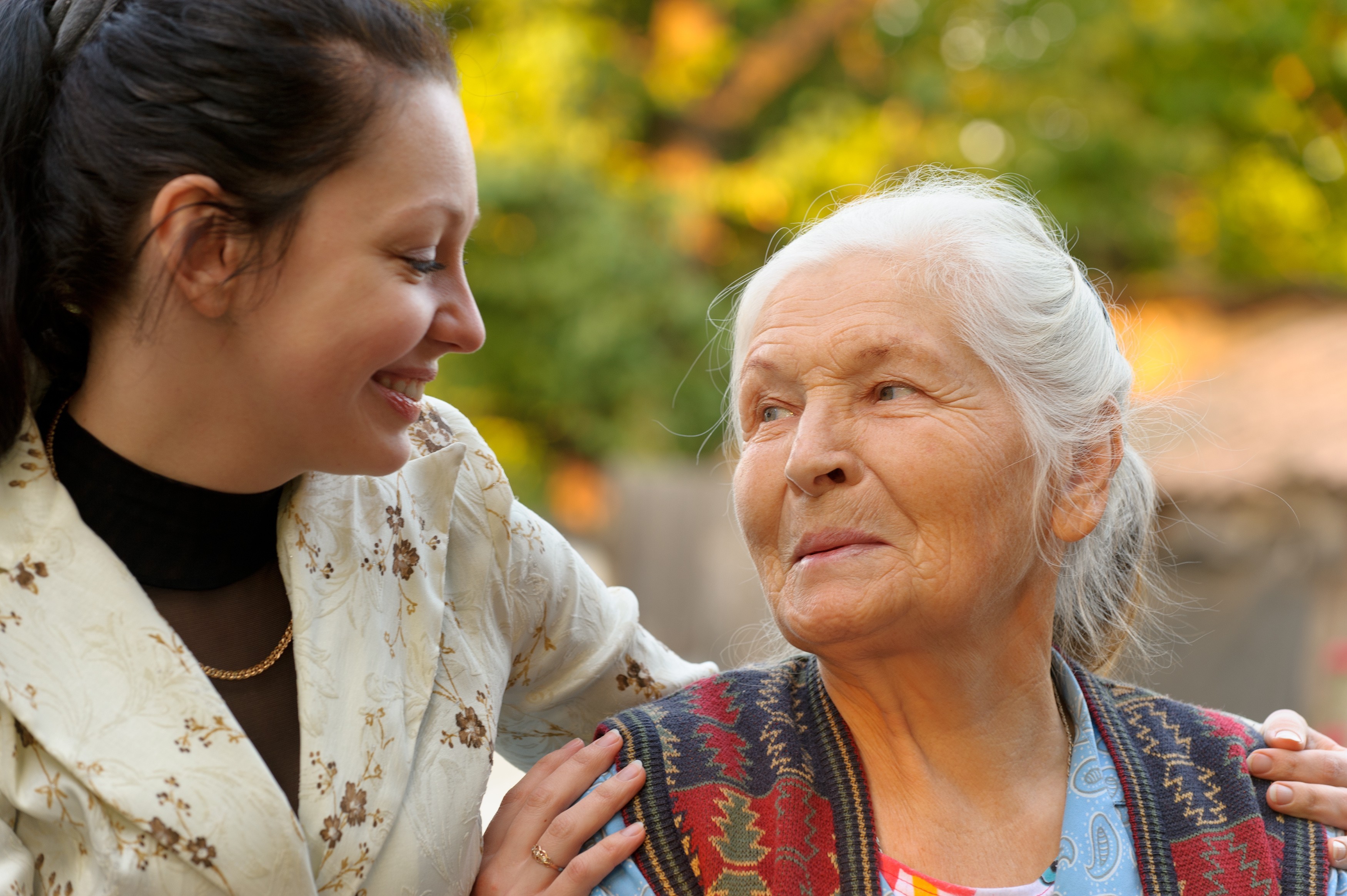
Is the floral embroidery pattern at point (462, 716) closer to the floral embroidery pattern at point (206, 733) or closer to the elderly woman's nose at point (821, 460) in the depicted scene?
the floral embroidery pattern at point (206, 733)

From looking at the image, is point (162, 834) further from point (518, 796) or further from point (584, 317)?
point (584, 317)

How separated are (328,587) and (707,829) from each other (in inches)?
25.3

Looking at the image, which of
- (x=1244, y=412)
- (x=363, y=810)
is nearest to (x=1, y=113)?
(x=363, y=810)

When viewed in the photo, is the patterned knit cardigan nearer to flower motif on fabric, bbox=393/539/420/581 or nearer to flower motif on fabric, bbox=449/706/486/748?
flower motif on fabric, bbox=449/706/486/748

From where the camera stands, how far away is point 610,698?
2.14 meters

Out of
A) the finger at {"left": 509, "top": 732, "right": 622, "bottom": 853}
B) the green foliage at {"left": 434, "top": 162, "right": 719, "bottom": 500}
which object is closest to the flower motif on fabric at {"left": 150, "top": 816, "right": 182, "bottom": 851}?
the finger at {"left": 509, "top": 732, "right": 622, "bottom": 853}

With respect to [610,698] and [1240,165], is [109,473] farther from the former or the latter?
[1240,165]

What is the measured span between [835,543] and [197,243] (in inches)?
37.0

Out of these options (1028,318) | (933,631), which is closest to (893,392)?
(1028,318)

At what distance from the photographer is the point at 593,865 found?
172 cm

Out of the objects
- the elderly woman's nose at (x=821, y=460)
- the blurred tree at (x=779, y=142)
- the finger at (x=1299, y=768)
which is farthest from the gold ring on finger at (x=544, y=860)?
the blurred tree at (x=779, y=142)

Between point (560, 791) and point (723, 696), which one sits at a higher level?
point (723, 696)

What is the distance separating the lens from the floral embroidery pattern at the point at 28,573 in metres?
1.48

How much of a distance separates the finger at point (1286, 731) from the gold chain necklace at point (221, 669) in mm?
1465
